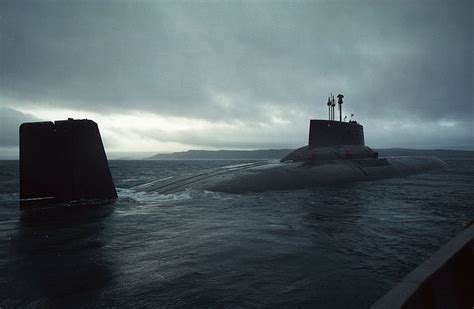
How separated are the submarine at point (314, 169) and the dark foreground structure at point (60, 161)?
14.6 ft

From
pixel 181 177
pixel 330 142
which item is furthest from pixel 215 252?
pixel 330 142

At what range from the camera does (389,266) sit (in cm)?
545

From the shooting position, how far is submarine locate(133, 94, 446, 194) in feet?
53.3

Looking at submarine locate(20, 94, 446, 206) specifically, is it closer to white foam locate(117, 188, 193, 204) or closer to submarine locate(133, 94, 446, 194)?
submarine locate(133, 94, 446, 194)

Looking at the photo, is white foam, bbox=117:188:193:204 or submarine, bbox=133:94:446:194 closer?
white foam, bbox=117:188:193:204

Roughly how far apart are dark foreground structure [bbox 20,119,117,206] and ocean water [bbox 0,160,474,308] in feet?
2.19

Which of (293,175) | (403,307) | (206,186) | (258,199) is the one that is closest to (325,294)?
(403,307)

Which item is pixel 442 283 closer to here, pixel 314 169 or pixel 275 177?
pixel 275 177

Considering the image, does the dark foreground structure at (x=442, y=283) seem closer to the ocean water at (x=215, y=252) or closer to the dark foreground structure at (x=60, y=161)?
the ocean water at (x=215, y=252)

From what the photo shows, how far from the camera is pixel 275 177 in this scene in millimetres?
17328

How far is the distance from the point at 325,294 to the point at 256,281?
103 cm

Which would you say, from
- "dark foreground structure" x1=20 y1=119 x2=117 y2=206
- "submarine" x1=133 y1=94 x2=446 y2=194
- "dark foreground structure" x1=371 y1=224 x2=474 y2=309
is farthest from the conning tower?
"dark foreground structure" x1=371 y1=224 x2=474 y2=309

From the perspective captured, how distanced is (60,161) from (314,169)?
1429 centimetres

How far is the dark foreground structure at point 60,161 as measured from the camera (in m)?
10.4
